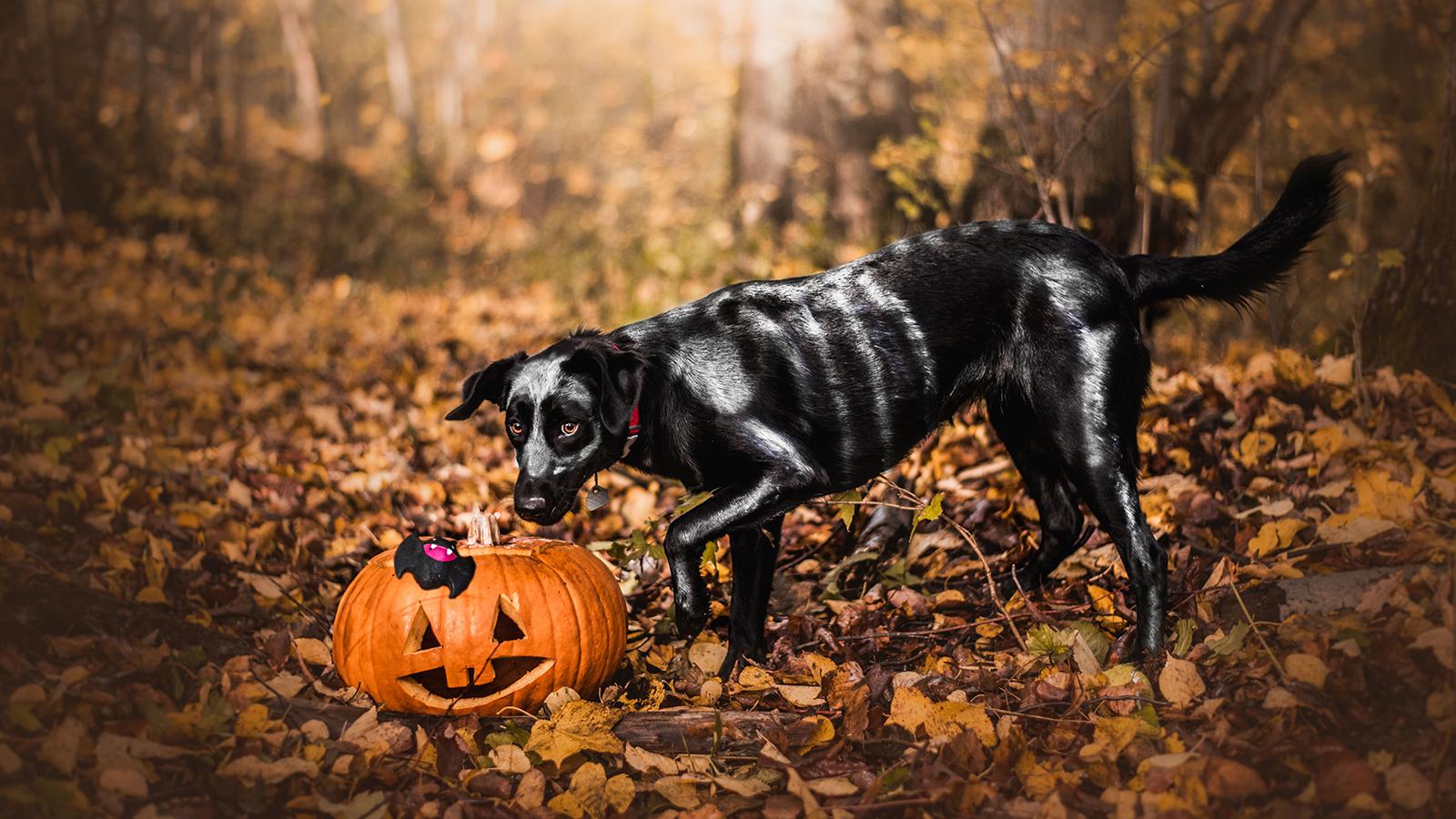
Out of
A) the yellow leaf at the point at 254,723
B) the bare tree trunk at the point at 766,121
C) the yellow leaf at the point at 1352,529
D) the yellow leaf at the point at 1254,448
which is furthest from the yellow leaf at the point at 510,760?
the bare tree trunk at the point at 766,121

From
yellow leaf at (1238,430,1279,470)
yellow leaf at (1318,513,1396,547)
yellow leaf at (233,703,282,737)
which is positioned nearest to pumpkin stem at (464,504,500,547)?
yellow leaf at (233,703,282,737)

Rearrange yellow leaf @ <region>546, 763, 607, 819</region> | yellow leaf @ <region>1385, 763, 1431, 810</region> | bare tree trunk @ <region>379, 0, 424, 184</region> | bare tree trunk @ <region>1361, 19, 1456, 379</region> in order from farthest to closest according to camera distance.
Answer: bare tree trunk @ <region>379, 0, 424, 184</region> → bare tree trunk @ <region>1361, 19, 1456, 379</region> → yellow leaf @ <region>546, 763, 607, 819</region> → yellow leaf @ <region>1385, 763, 1431, 810</region>

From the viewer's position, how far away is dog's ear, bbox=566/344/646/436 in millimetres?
3520

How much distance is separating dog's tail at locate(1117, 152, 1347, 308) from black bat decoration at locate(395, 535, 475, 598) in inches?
99.3

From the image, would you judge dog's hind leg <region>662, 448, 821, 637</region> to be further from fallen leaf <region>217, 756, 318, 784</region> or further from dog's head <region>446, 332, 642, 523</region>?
fallen leaf <region>217, 756, 318, 784</region>

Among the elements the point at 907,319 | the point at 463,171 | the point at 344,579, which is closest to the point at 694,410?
the point at 907,319

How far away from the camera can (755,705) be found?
3.49 m

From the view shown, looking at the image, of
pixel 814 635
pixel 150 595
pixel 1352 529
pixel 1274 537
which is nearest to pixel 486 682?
pixel 814 635

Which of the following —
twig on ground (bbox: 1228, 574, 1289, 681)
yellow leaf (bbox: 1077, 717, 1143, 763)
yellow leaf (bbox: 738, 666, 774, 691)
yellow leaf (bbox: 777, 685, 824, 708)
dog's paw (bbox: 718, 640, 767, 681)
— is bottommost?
dog's paw (bbox: 718, 640, 767, 681)

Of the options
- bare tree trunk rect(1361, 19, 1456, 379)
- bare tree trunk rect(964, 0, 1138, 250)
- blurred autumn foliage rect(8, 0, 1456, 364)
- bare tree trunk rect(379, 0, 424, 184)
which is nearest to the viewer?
bare tree trunk rect(1361, 19, 1456, 379)

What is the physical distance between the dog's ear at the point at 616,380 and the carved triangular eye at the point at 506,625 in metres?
0.65

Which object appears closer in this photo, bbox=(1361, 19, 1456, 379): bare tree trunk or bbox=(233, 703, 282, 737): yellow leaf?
bbox=(233, 703, 282, 737): yellow leaf

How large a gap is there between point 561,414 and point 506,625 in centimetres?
72

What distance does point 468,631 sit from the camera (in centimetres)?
328
